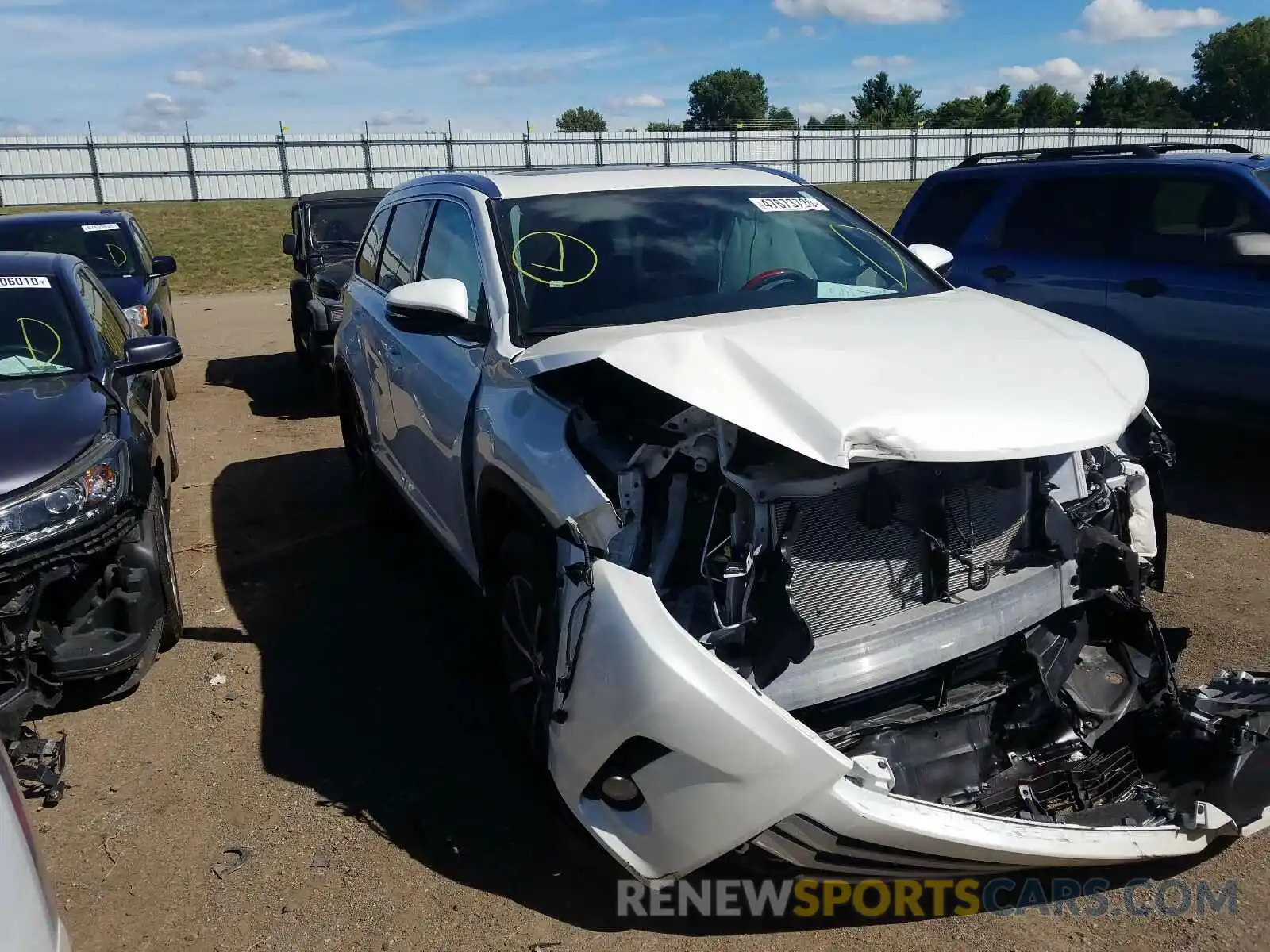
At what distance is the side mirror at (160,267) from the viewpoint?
10211mm

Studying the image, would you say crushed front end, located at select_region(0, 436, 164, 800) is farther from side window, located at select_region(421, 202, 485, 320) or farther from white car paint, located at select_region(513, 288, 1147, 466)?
white car paint, located at select_region(513, 288, 1147, 466)

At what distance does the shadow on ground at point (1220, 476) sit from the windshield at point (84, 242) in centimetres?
890

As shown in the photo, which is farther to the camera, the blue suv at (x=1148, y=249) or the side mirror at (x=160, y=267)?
the side mirror at (x=160, y=267)

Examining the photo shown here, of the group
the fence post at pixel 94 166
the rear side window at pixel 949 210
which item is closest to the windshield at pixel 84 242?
the rear side window at pixel 949 210

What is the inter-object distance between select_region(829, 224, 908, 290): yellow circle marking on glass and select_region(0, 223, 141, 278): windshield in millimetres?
7781

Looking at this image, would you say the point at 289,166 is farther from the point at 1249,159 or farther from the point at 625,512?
the point at 625,512

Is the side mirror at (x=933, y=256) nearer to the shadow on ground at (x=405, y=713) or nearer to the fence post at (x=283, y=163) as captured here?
the shadow on ground at (x=405, y=713)

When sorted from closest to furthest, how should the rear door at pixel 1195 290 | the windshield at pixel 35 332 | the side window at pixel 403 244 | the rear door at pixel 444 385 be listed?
the rear door at pixel 444 385 → the side window at pixel 403 244 → the windshield at pixel 35 332 → the rear door at pixel 1195 290

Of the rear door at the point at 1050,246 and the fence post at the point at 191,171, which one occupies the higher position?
the fence post at the point at 191,171

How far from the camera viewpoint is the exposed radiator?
2.76 metres

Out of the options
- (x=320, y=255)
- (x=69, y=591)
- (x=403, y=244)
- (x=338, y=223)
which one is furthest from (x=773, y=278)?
(x=338, y=223)

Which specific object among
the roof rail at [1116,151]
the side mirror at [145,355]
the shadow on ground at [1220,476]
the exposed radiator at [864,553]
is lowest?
the shadow on ground at [1220,476]

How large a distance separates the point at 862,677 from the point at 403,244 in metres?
3.33

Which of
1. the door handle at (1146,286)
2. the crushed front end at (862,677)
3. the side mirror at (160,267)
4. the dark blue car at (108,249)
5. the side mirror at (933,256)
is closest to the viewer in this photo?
the crushed front end at (862,677)
